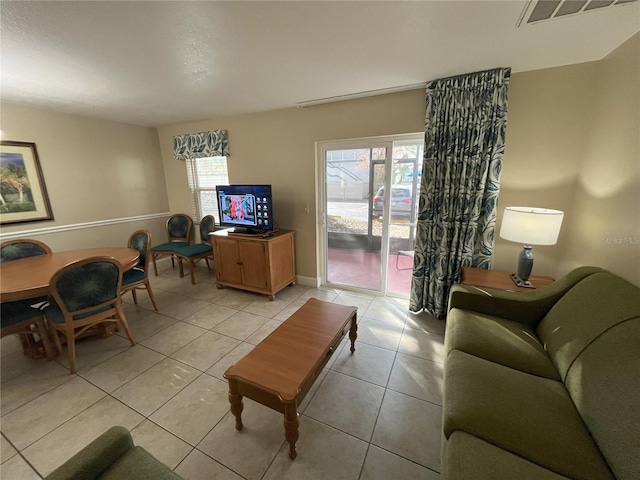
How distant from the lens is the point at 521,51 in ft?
5.88

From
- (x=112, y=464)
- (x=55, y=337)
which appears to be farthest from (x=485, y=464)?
(x=55, y=337)

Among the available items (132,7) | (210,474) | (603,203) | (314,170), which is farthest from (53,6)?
(603,203)

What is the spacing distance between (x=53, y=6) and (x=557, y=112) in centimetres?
347

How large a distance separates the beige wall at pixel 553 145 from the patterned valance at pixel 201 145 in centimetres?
43

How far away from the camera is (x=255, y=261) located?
10.3ft

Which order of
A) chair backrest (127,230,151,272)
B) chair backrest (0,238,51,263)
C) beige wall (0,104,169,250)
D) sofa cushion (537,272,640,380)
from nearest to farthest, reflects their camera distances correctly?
sofa cushion (537,272,640,380), chair backrest (0,238,51,263), chair backrest (127,230,151,272), beige wall (0,104,169,250)

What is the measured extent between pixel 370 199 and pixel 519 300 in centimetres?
176

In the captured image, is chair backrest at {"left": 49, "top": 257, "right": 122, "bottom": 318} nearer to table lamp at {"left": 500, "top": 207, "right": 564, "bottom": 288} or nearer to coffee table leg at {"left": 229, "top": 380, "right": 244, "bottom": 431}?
coffee table leg at {"left": 229, "top": 380, "right": 244, "bottom": 431}

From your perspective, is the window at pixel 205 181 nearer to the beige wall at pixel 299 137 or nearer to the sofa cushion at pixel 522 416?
the beige wall at pixel 299 137

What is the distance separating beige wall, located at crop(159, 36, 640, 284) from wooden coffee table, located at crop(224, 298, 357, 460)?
174 centimetres

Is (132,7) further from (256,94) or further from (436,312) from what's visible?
(436,312)

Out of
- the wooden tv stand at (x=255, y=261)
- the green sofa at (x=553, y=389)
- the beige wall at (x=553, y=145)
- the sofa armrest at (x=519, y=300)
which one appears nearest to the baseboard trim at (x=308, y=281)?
the wooden tv stand at (x=255, y=261)

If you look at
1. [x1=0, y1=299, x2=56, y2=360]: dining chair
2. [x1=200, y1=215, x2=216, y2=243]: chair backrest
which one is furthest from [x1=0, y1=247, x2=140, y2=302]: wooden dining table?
[x1=200, y1=215, x2=216, y2=243]: chair backrest

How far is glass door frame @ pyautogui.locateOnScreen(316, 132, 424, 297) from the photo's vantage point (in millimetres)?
2811
